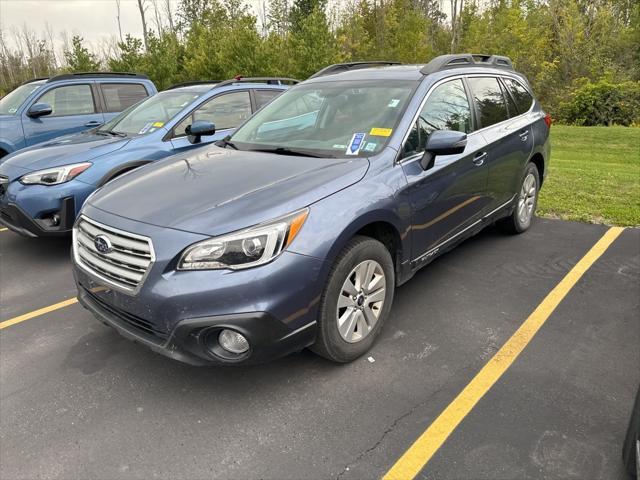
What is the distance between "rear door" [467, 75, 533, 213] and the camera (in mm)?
4184

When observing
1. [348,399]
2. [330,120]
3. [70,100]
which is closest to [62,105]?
[70,100]

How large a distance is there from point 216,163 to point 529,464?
8.33ft

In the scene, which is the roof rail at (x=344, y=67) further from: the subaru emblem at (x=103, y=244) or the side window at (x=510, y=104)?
the subaru emblem at (x=103, y=244)

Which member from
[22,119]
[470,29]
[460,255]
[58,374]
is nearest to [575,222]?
[460,255]

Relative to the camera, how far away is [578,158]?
1027cm

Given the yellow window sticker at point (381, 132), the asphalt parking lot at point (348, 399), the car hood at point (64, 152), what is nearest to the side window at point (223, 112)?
the car hood at point (64, 152)

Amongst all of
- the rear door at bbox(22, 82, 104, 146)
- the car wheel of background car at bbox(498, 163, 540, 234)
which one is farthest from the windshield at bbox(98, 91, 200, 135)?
the car wheel of background car at bbox(498, 163, 540, 234)

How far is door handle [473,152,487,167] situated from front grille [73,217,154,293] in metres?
2.59

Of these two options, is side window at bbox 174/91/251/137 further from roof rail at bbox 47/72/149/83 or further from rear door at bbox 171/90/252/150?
roof rail at bbox 47/72/149/83

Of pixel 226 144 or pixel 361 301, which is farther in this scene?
pixel 226 144

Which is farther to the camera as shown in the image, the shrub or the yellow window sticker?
the shrub

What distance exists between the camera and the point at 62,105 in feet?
25.4

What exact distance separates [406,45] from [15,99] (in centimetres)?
1714

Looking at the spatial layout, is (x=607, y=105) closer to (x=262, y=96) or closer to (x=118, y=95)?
(x=262, y=96)
